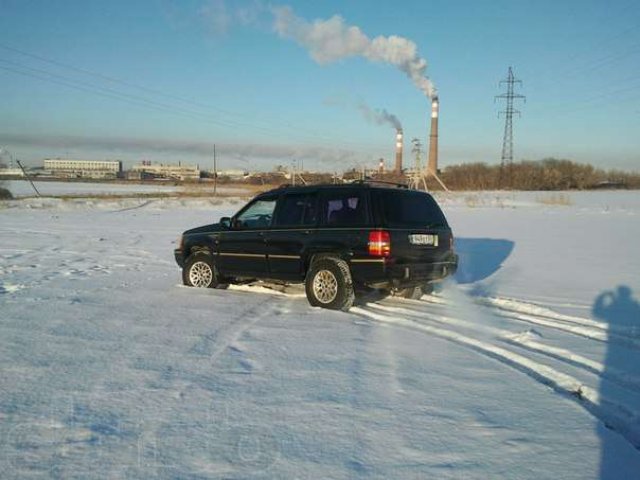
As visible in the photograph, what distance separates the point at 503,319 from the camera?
23.3 ft

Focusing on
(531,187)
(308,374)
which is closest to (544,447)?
(308,374)

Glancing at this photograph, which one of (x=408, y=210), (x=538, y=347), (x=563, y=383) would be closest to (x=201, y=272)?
(x=408, y=210)

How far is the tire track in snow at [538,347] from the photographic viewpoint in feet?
15.9

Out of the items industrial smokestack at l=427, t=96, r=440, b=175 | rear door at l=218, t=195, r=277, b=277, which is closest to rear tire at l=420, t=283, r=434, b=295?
rear door at l=218, t=195, r=277, b=277

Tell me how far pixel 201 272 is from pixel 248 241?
3.93 feet

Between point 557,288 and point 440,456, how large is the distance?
6799 mm

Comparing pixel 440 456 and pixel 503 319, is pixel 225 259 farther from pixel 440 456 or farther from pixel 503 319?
pixel 440 456

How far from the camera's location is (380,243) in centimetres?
711

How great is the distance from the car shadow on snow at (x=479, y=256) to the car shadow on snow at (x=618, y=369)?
8.20ft

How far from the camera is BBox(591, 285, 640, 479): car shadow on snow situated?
134 inches

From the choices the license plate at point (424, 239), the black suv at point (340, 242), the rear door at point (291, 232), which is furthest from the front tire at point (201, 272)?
the license plate at point (424, 239)

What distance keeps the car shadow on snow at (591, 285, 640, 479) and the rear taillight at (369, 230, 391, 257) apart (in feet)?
8.86

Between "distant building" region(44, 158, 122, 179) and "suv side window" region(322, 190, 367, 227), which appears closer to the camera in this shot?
"suv side window" region(322, 190, 367, 227)

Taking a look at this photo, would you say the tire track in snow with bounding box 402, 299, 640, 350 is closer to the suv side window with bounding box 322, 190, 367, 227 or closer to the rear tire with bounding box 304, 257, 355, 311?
the rear tire with bounding box 304, 257, 355, 311
